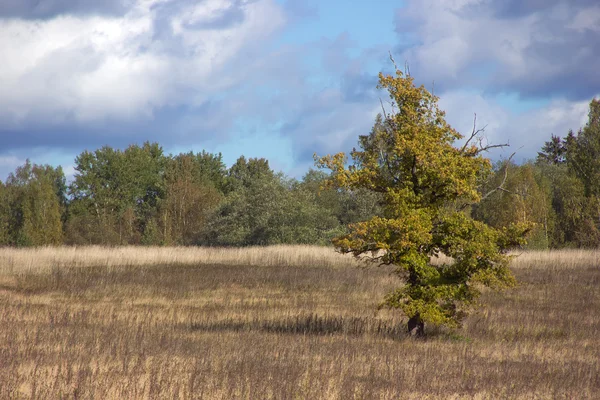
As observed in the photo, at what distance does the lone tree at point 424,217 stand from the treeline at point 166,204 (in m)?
36.0

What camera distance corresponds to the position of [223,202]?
208ft

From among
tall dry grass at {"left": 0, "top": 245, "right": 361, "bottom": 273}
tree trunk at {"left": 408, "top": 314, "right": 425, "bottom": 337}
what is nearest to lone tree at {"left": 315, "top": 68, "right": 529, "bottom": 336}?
tree trunk at {"left": 408, "top": 314, "right": 425, "bottom": 337}

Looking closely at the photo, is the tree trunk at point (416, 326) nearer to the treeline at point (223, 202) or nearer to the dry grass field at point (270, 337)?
the dry grass field at point (270, 337)

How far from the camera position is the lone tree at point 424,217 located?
56.6 feet

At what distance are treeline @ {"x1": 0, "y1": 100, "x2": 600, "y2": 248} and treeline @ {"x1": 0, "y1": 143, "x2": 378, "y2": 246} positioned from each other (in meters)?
0.12

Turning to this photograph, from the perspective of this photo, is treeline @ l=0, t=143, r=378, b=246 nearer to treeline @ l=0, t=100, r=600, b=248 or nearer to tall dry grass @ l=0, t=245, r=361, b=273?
treeline @ l=0, t=100, r=600, b=248

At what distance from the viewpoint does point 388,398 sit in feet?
33.5

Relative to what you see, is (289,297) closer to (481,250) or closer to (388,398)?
(481,250)

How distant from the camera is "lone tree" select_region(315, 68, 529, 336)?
17.2 meters

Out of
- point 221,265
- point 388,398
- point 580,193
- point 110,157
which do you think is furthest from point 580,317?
point 110,157

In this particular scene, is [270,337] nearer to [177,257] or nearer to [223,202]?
[177,257]

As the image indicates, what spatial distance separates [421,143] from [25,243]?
5627cm

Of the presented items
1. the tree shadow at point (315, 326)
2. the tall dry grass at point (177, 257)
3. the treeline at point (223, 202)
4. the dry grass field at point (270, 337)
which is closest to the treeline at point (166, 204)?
the treeline at point (223, 202)

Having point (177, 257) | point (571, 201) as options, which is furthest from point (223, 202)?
point (571, 201)
